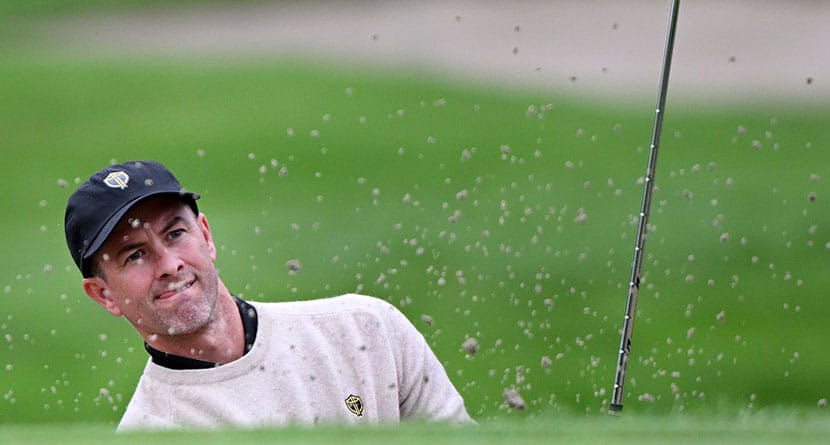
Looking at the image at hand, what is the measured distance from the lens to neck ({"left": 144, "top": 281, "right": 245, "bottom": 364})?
7.72 ft

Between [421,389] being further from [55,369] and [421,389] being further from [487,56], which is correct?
[487,56]

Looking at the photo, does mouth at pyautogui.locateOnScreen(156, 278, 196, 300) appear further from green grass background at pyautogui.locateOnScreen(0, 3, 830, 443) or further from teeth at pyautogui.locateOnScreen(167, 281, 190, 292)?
green grass background at pyautogui.locateOnScreen(0, 3, 830, 443)

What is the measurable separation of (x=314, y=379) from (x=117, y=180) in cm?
48

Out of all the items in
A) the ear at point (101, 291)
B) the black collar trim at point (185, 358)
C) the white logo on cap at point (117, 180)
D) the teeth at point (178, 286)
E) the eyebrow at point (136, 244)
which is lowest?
the black collar trim at point (185, 358)

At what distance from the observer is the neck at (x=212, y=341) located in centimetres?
235

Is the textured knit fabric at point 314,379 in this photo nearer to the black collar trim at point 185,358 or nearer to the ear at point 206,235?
the black collar trim at point 185,358

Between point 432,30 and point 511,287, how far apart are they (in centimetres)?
527

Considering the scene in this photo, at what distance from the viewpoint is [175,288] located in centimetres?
237

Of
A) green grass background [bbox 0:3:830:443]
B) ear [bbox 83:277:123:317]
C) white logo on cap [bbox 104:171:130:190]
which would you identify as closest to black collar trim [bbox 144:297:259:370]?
ear [bbox 83:277:123:317]

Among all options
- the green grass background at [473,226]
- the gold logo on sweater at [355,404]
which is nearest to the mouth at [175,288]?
the gold logo on sweater at [355,404]

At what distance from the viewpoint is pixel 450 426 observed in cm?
172

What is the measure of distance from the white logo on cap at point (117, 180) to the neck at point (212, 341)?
246 mm

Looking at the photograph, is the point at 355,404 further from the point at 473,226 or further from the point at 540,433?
the point at 473,226

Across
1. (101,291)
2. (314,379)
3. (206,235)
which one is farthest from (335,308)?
(101,291)
